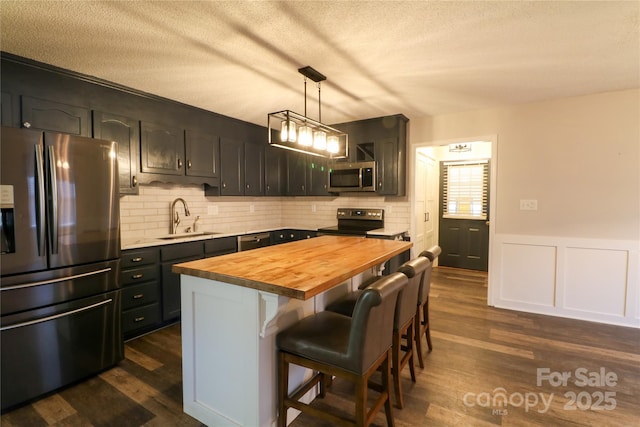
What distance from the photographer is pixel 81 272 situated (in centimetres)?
220

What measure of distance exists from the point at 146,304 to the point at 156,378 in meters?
0.90

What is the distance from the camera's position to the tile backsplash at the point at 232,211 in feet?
11.2

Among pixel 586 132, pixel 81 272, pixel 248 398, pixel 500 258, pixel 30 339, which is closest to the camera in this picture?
pixel 248 398

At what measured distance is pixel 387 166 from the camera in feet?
13.8

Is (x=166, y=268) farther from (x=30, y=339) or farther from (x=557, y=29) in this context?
(x=557, y=29)

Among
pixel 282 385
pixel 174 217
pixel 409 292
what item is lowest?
pixel 282 385

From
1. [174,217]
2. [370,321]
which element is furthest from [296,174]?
[370,321]

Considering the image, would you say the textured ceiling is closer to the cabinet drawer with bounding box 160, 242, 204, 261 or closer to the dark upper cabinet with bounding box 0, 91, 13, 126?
the dark upper cabinet with bounding box 0, 91, 13, 126

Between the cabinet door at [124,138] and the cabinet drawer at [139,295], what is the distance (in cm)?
92

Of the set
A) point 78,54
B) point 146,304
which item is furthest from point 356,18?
point 146,304

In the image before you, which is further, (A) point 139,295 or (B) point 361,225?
(B) point 361,225

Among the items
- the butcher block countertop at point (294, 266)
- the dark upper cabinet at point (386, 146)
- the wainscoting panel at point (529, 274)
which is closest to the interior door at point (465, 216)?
the wainscoting panel at point (529, 274)

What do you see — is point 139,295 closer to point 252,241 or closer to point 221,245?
point 221,245

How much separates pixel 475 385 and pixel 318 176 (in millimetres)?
3288
